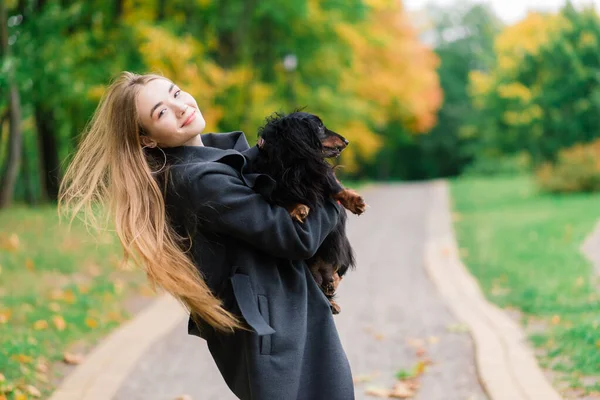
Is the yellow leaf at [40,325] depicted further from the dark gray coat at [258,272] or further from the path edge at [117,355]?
the dark gray coat at [258,272]

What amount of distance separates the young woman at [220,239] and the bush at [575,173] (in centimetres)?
1738

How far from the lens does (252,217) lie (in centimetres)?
233

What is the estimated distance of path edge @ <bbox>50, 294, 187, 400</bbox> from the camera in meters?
4.77

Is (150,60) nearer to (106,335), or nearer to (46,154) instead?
(46,154)

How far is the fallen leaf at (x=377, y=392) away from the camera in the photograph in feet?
15.2

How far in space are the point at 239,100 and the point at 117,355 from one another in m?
11.8

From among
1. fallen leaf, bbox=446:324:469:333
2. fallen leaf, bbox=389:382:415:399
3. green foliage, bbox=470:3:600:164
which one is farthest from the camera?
green foliage, bbox=470:3:600:164

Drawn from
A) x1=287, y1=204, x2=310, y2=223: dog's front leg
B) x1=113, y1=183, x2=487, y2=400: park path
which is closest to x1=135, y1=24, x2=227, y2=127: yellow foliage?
x1=113, y1=183, x2=487, y2=400: park path

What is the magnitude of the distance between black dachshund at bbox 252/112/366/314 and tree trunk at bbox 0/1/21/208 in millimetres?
8048

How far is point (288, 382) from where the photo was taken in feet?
8.07

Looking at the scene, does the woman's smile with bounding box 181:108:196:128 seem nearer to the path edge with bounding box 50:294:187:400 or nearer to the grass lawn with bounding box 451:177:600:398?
the path edge with bounding box 50:294:187:400

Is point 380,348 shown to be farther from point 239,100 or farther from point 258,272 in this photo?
point 239,100

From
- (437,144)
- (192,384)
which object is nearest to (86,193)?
(192,384)

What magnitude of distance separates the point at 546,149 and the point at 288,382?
1996 centimetres
